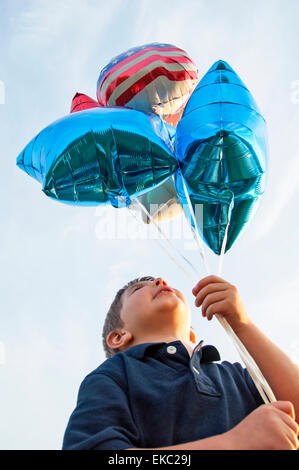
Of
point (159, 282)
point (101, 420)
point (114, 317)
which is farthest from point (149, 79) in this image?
point (101, 420)

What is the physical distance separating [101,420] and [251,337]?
56 centimetres

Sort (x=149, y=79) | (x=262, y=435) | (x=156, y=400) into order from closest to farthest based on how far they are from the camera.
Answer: (x=262, y=435), (x=156, y=400), (x=149, y=79)

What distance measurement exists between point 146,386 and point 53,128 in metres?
1.15

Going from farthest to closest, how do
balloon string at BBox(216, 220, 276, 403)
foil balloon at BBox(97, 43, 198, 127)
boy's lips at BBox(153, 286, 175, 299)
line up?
foil balloon at BBox(97, 43, 198, 127) → boy's lips at BBox(153, 286, 175, 299) → balloon string at BBox(216, 220, 276, 403)

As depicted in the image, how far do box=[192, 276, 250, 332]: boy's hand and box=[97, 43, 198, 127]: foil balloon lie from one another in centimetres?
113

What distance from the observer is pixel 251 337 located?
1.39 m

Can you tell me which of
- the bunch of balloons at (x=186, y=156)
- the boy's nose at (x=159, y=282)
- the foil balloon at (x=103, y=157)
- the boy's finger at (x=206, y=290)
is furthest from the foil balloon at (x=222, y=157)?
the boy's finger at (x=206, y=290)

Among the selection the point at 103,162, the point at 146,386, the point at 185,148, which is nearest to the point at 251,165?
the point at 185,148

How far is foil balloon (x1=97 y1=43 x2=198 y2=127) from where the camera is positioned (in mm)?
2160

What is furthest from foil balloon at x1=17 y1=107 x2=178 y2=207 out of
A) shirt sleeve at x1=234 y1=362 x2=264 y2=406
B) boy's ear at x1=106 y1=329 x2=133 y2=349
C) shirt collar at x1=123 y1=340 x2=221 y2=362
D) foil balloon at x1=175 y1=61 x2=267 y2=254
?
shirt sleeve at x1=234 y1=362 x2=264 y2=406

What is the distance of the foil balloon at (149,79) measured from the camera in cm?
216

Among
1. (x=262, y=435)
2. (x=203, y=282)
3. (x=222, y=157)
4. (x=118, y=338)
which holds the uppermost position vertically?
(x=222, y=157)

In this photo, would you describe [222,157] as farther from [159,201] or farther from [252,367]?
[252,367]

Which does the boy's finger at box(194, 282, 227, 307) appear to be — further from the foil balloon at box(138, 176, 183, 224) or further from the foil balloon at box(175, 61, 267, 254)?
the foil balloon at box(138, 176, 183, 224)
